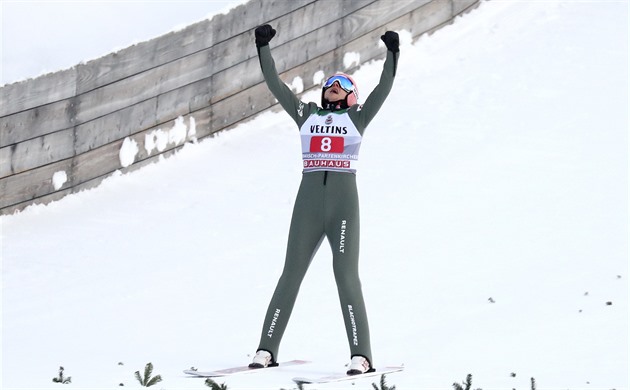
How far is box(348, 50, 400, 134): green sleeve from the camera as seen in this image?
26.4ft

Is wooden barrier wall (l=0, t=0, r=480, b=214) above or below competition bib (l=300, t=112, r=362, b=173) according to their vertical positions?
above

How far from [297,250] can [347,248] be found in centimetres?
35

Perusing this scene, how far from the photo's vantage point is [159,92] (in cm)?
1448

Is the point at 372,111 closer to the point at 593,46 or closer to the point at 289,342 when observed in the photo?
the point at 289,342

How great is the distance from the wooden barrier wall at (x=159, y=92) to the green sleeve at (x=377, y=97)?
6095 millimetres

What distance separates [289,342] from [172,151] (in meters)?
5.65

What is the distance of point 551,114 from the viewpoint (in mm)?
14875

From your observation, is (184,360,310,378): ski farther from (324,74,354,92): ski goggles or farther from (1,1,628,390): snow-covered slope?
(324,74,354,92): ski goggles

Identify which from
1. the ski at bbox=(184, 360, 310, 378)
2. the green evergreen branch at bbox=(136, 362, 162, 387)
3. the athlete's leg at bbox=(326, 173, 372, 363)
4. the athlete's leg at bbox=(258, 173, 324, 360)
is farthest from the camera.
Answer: the athlete's leg at bbox=(258, 173, 324, 360)

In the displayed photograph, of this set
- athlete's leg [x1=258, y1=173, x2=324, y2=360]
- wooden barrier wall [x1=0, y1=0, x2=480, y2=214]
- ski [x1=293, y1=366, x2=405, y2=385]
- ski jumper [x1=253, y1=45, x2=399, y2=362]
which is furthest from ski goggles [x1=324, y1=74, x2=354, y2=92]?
wooden barrier wall [x1=0, y1=0, x2=480, y2=214]

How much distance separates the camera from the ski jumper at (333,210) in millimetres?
8039

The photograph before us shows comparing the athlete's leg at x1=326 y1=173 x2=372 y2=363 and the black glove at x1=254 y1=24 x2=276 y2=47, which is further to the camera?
the black glove at x1=254 y1=24 x2=276 y2=47

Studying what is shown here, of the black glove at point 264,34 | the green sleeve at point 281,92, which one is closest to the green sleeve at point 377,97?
the green sleeve at point 281,92

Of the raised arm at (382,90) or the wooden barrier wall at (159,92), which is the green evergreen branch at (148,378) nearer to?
the raised arm at (382,90)
